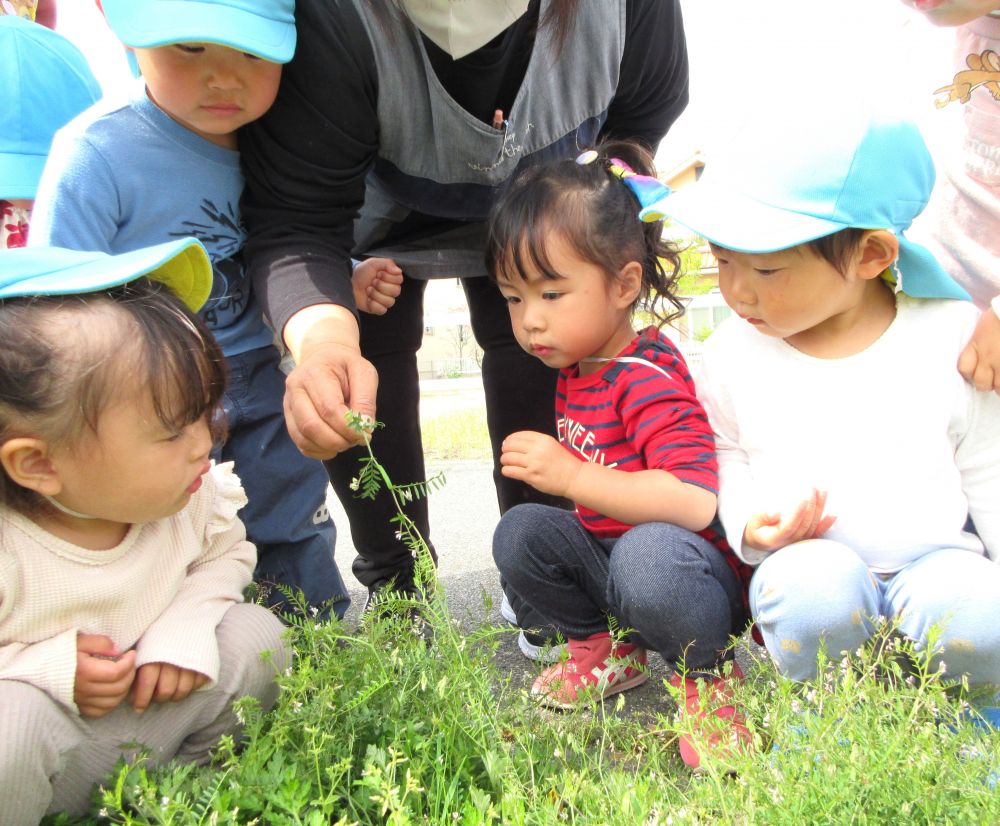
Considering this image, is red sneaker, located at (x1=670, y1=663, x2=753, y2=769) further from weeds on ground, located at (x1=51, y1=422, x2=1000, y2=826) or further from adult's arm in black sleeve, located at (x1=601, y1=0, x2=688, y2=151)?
adult's arm in black sleeve, located at (x1=601, y1=0, x2=688, y2=151)

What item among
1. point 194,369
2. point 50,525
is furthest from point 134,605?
point 194,369

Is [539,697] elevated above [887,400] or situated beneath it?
situated beneath

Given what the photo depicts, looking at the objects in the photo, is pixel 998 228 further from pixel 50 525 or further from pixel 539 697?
pixel 50 525

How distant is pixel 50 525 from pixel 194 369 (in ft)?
1.25

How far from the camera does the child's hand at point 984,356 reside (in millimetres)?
1638

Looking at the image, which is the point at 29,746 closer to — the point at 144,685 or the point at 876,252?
the point at 144,685

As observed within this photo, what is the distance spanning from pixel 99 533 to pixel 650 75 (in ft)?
5.82

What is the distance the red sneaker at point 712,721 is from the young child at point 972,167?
3.59ft

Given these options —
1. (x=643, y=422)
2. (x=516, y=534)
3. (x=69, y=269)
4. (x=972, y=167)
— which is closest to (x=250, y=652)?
(x=516, y=534)

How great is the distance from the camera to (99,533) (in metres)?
1.60

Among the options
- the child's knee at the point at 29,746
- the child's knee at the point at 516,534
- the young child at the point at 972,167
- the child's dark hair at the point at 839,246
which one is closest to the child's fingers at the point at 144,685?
the child's knee at the point at 29,746

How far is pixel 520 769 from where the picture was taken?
1331 mm

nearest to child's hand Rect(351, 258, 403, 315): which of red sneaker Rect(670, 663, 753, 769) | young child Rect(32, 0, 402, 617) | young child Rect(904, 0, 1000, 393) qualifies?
young child Rect(32, 0, 402, 617)

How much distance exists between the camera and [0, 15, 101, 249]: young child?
7.91ft
